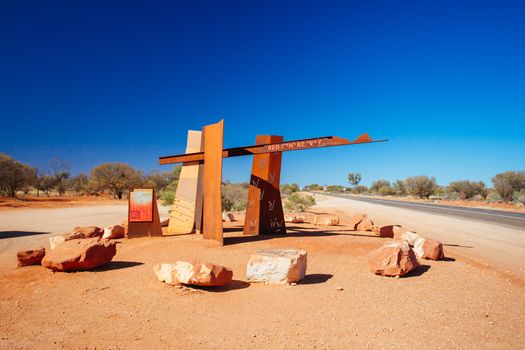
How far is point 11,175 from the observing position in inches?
1550

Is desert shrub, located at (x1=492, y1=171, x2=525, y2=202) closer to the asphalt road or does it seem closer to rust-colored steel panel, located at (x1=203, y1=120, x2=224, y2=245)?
the asphalt road

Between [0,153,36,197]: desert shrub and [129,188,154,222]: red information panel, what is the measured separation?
37036 mm

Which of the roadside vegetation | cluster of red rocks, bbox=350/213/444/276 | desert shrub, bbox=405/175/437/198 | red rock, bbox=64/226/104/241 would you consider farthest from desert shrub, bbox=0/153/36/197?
desert shrub, bbox=405/175/437/198

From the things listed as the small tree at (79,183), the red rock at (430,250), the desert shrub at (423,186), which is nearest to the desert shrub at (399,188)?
the desert shrub at (423,186)

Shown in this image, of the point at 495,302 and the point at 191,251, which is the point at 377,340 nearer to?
the point at 495,302

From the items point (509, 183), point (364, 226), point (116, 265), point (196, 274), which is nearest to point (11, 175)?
point (116, 265)

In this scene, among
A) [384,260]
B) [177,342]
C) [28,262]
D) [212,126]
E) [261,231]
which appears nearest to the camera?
[177,342]

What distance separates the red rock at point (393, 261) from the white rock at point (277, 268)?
1.49 metres

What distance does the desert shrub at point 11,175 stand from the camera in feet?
127

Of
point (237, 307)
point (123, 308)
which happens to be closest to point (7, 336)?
point (123, 308)

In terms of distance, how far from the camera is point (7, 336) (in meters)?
3.77

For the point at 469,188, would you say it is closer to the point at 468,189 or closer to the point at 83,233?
the point at 468,189

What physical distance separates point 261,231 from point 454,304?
701cm

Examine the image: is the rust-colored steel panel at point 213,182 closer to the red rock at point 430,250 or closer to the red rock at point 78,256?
the red rock at point 78,256
